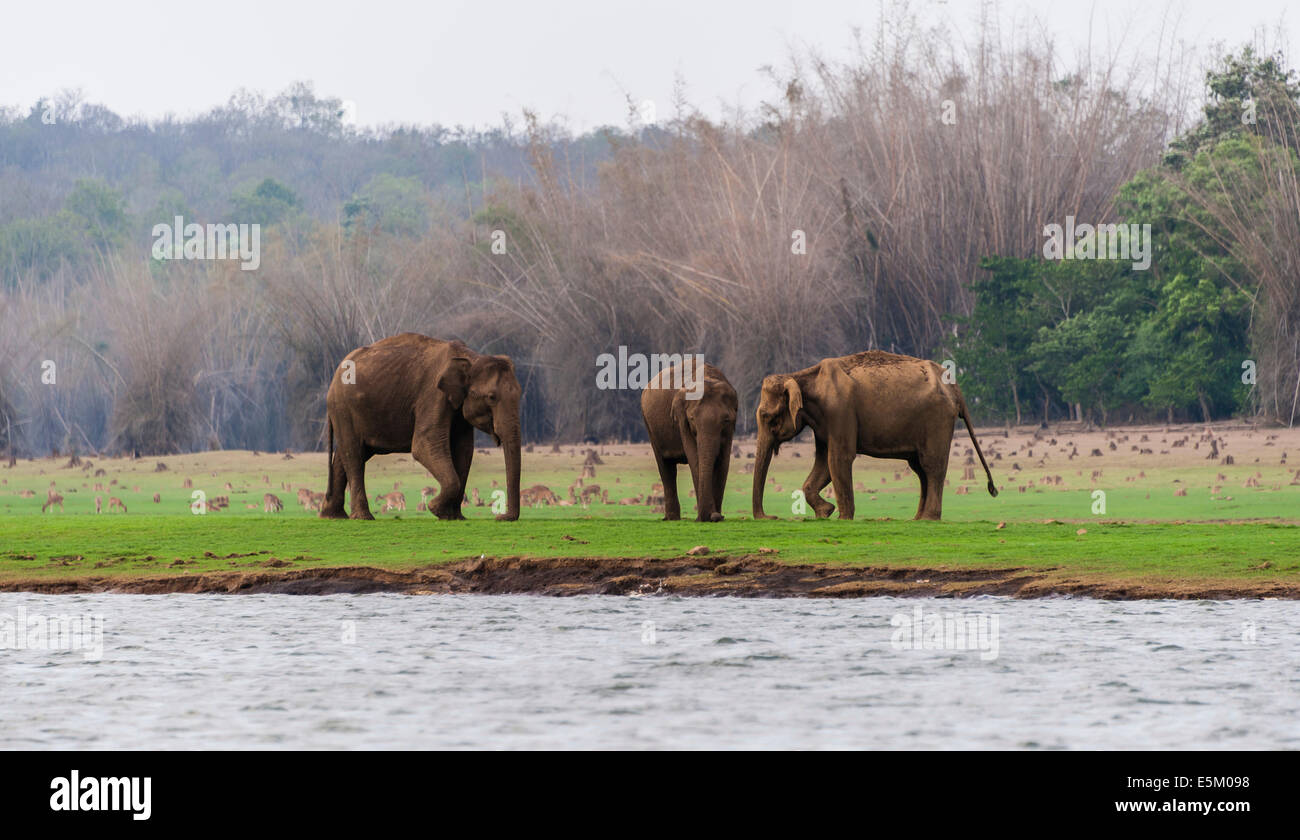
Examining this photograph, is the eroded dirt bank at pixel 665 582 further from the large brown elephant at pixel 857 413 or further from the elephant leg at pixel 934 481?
the elephant leg at pixel 934 481

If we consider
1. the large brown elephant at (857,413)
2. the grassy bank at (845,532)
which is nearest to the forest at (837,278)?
the grassy bank at (845,532)

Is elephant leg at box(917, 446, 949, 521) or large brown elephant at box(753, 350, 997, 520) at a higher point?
large brown elephant at box(753, 350, 997, 520)

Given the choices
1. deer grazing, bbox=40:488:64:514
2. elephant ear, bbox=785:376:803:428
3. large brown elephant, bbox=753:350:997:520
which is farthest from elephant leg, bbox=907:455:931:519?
deer grazing, bbox=40:488:64:514

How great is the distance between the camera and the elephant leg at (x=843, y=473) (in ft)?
69.1

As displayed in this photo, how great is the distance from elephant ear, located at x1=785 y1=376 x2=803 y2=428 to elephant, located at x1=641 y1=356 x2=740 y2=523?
0.60m

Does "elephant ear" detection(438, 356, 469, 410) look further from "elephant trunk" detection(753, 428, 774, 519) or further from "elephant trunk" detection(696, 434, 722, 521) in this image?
"elephant trunk" detection(753, 428, 774, 519)

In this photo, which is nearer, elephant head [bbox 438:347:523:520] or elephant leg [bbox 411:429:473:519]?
elephant head [bbox 438:347:523:520]

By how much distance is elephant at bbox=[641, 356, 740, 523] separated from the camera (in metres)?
20.6

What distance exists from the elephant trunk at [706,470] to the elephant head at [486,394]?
204 centimetres

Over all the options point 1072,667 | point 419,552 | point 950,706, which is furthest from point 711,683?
point 419,552

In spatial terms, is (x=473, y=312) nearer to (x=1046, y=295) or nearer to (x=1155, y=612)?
(x=1046, y=295)

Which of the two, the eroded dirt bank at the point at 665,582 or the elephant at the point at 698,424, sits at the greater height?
the elephant at the point at 698,424

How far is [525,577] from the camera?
1825 centimetres

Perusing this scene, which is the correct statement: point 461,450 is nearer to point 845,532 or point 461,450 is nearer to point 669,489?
point 669,489
